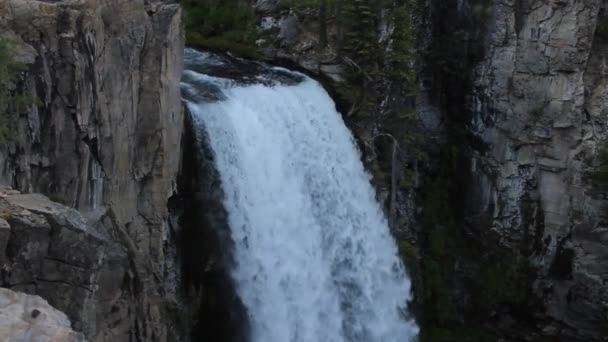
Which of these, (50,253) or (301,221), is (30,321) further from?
(301,221)

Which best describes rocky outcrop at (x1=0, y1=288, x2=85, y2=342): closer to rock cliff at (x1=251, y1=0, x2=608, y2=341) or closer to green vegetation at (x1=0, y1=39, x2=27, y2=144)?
green vegetation at (x1=0, y1=39, x2=27, y2=144)

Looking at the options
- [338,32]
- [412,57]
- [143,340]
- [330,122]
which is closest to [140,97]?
[143,340]

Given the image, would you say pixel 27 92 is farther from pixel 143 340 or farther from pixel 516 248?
pixel 516 248

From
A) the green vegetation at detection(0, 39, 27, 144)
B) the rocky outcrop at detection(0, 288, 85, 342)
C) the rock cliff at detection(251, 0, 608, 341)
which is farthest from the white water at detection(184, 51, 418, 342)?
the rocky outcrop at detection(0, 288, 85, 342)

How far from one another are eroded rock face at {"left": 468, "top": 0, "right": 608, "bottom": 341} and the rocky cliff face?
9685 mm

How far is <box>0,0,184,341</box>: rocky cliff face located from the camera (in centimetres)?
796

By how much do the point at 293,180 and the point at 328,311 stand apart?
9.38 ft

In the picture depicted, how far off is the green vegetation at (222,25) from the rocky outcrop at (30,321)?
14008 mm

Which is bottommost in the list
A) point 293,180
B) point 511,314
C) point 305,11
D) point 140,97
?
point 511,314

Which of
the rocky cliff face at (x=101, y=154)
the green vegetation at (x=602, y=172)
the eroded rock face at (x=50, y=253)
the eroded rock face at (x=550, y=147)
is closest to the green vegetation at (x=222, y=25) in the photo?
the eroded rock face at (x=550, y=147)

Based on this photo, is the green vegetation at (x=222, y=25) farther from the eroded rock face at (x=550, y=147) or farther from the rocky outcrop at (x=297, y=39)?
the eroded rock face at (x=550, y=147)

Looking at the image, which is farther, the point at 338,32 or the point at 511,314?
the point at 511,314

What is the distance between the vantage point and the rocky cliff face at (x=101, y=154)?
7965 mm

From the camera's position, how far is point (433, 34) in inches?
789
